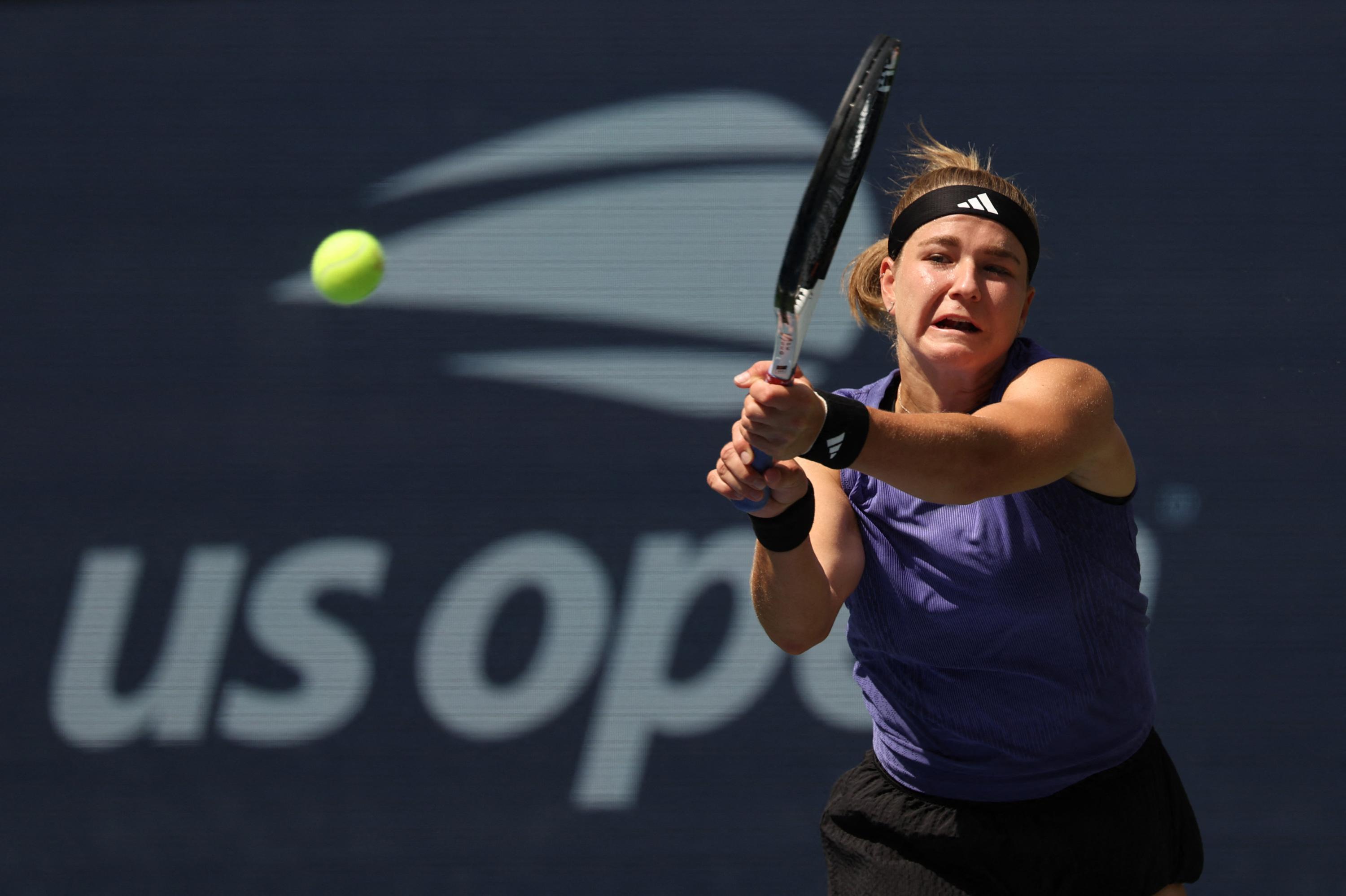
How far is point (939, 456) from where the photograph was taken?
135cm

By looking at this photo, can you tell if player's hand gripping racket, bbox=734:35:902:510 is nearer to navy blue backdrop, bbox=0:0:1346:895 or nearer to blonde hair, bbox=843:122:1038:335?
blonde hair, bbox=843:122:1038:335

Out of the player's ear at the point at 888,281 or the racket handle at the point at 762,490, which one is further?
the player's ear at the point at 888,281

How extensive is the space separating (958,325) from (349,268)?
1.61m

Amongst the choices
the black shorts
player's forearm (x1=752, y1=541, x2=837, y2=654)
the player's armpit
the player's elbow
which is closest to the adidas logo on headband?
the player's armpit

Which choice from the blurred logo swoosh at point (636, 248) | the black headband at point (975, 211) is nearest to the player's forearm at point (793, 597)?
the black headband at point (975, 211)

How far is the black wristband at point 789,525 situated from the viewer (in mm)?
1635

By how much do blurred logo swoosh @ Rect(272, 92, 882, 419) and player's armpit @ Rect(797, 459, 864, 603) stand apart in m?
1.46

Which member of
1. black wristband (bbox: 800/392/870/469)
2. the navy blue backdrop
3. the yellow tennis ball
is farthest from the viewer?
the navy blue backdrop

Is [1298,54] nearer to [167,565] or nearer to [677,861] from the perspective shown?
[677,861]

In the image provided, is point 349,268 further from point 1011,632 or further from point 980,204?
point 1011,632

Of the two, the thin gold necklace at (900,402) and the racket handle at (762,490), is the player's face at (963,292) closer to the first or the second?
the thin gold necklace at (900,402)

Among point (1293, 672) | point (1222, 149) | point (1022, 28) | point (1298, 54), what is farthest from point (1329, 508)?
point (1022, 28)

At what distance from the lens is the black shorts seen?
1711 millimetres

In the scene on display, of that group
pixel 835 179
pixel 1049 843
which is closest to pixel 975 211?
pixel 835 179
